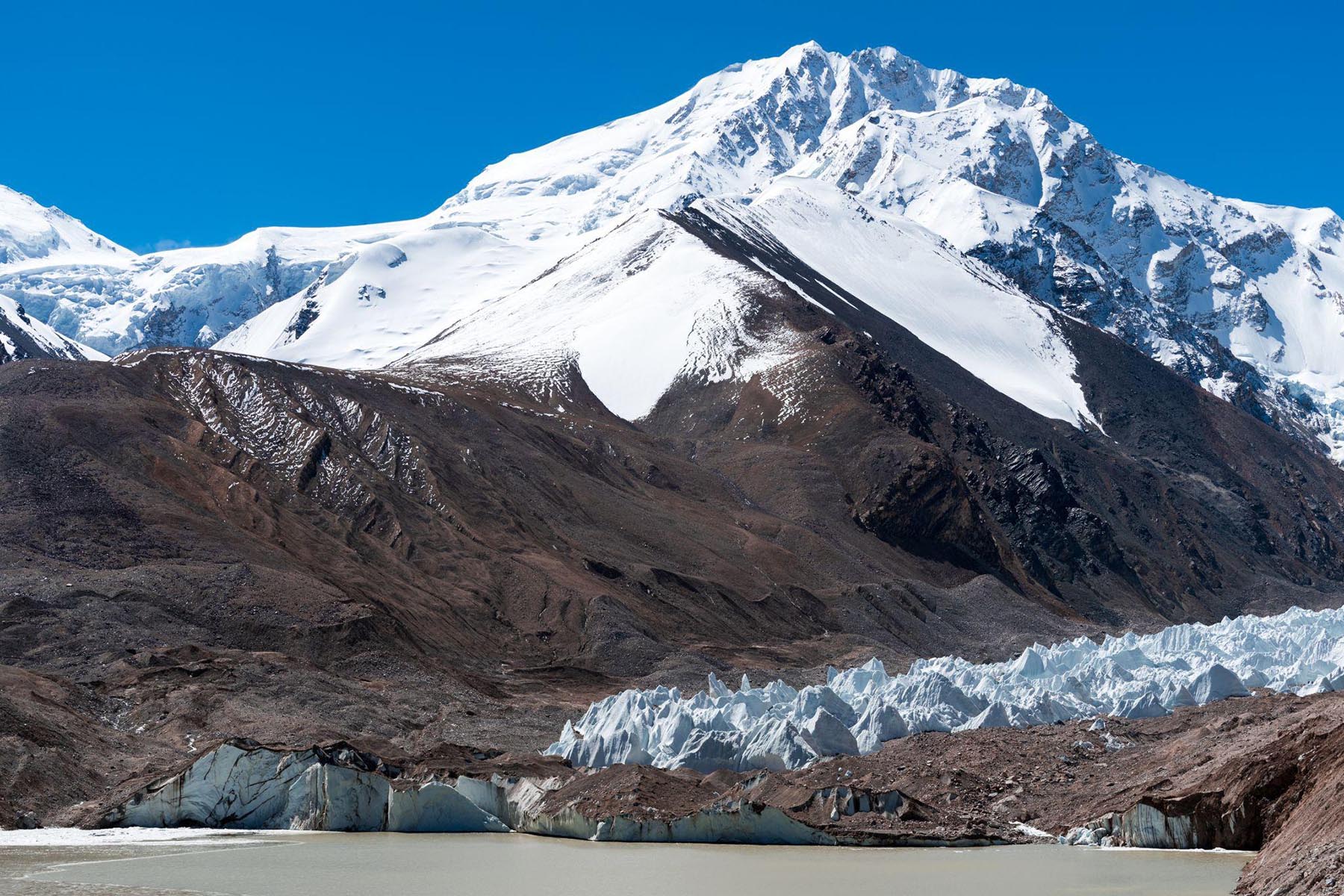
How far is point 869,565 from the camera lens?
141 meters

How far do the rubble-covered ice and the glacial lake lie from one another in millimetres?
11359

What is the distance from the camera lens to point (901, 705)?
62.8 m

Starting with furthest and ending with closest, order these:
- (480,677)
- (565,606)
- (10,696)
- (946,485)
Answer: (946,485) → (565,606) → (480,677) → (10,696)

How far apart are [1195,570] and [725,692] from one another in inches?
5388

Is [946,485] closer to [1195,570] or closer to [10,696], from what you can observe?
[1195,570]

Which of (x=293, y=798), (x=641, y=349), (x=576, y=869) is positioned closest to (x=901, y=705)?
(x=293, y=798)

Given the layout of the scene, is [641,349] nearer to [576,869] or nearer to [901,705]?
[901,705]

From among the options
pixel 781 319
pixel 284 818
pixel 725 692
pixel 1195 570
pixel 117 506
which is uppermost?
pixel 781 319

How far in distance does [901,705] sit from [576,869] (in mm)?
24012

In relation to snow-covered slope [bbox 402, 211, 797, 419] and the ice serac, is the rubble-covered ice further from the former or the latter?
snow-covered slope [bbox 402, 211, 797, 419]

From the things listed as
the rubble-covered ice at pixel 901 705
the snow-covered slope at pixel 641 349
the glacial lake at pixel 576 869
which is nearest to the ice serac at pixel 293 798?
the glacial lake at pixel 576 869

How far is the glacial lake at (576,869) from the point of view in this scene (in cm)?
3616

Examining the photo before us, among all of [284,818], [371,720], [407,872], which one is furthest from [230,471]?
[407,872]

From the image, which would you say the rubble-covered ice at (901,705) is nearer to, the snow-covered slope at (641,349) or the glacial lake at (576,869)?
the glacial lake at (576,869)
